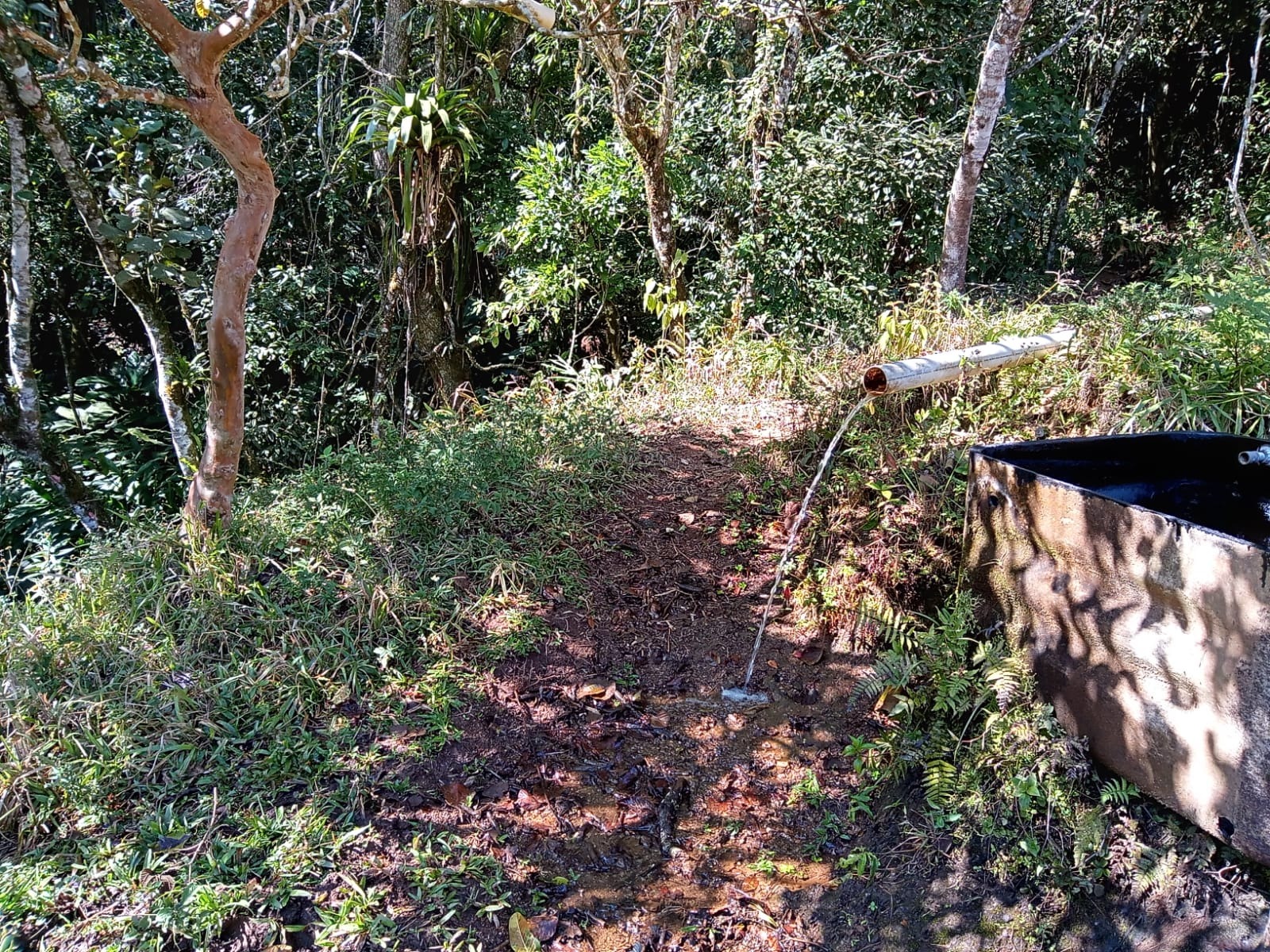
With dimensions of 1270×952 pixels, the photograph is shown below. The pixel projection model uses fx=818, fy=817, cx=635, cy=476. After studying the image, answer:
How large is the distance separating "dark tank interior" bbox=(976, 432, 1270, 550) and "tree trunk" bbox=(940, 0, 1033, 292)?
268 centimetres

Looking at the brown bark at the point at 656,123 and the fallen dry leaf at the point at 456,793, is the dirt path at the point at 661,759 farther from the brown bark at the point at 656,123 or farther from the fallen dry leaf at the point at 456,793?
the brown bark at the point at 656,123

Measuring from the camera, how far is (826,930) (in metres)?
2.52

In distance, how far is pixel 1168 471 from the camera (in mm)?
3273

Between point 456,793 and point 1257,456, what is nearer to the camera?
point 456,793

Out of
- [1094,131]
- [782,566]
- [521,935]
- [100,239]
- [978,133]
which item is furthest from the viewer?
[1094,131]

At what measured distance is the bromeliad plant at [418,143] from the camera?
19.9 ft

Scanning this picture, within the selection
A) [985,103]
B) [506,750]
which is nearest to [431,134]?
[985,103]

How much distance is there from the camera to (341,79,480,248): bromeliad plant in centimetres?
607

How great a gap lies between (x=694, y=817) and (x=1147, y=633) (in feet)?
5.22

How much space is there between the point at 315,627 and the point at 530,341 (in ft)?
16.2

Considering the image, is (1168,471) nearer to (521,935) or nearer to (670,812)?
(670,812)

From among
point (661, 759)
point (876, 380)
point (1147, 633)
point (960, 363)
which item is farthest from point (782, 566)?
point (1147, 633)

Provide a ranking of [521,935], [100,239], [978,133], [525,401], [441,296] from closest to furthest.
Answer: [521,935], [100,239], [978,133], [525,401], [441,296]

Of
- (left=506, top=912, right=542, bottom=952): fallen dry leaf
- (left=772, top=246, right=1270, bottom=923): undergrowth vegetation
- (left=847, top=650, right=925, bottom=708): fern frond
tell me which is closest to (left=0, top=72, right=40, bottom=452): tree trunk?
(left=506, top=912, right=542, bottom=952): fallen dry leaf
